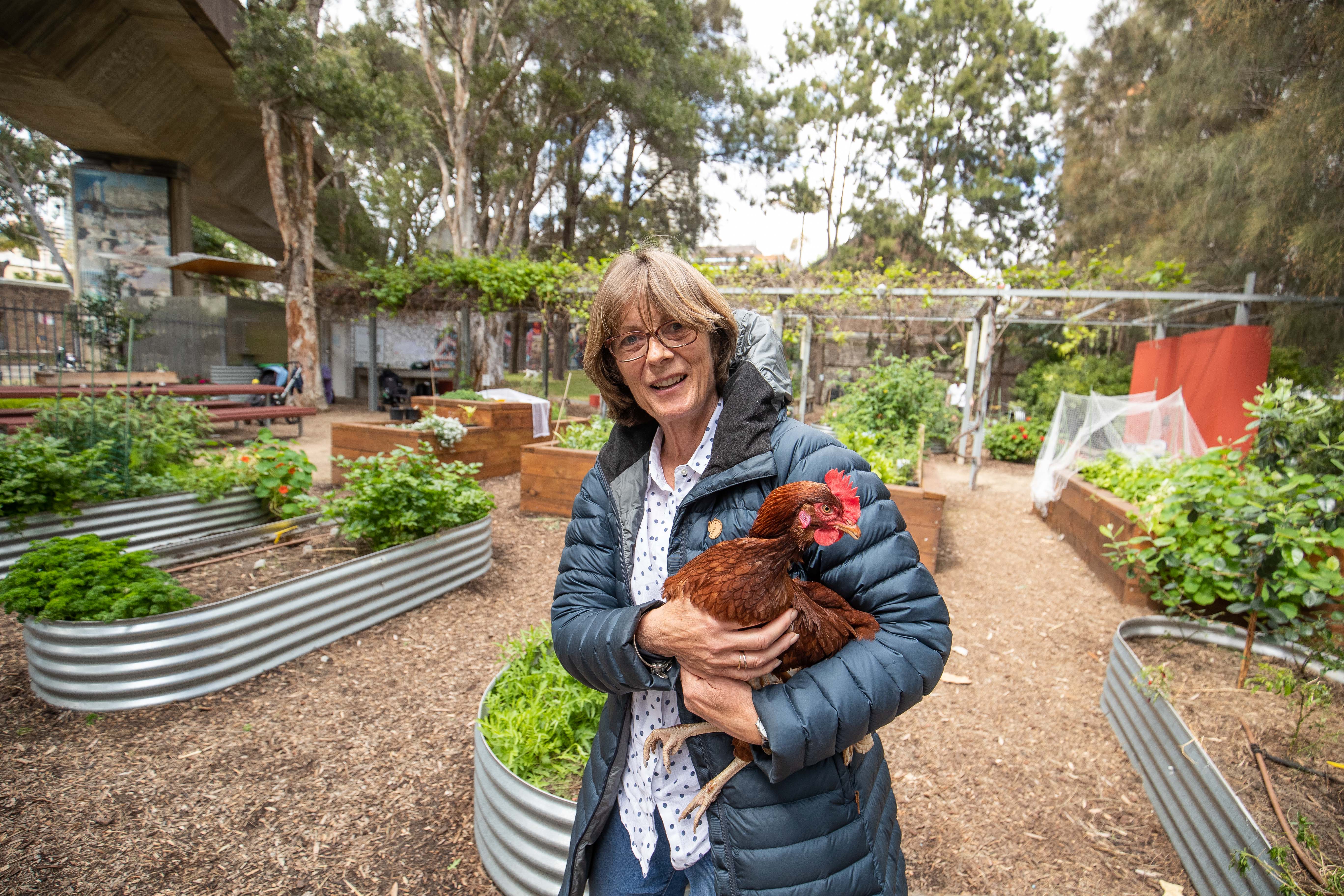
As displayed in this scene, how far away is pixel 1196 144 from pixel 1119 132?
5411 millimetres

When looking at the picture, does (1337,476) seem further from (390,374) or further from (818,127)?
(818,127)

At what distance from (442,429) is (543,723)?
202 inches

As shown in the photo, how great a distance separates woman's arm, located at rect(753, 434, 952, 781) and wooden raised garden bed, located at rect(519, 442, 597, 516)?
4848mm

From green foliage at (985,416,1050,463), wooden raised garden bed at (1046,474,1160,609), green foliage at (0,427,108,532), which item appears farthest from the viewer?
green foliage at (985,416,1050,463)

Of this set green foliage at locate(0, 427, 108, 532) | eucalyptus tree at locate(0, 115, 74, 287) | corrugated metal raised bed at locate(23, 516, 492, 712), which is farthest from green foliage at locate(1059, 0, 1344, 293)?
eucalyptus tree at locate(0, 115, 74, 287)

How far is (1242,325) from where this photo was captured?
7105mm

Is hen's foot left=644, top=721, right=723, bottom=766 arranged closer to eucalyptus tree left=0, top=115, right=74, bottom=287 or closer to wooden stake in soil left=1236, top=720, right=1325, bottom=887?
wooden stake in soil left=1236, top=720, right=1325, bottom=887

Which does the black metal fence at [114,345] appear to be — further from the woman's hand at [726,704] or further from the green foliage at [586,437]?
the woman's hand at [726,704]

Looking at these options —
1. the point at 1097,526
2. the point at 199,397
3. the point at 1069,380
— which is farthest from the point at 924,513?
the point at 199,397

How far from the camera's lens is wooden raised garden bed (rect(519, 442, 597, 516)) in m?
5.85

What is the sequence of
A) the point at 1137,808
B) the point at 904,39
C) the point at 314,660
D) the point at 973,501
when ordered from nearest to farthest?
the point at 1137,808
the point at 314,660
the point at 973,501
the point at 904,39

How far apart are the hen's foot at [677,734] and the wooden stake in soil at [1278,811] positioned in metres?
1.77

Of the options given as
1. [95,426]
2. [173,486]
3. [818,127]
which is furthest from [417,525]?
[818,127]

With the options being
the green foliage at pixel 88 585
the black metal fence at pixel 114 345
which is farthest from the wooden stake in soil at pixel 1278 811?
the black metal fence at pixel 114 345
